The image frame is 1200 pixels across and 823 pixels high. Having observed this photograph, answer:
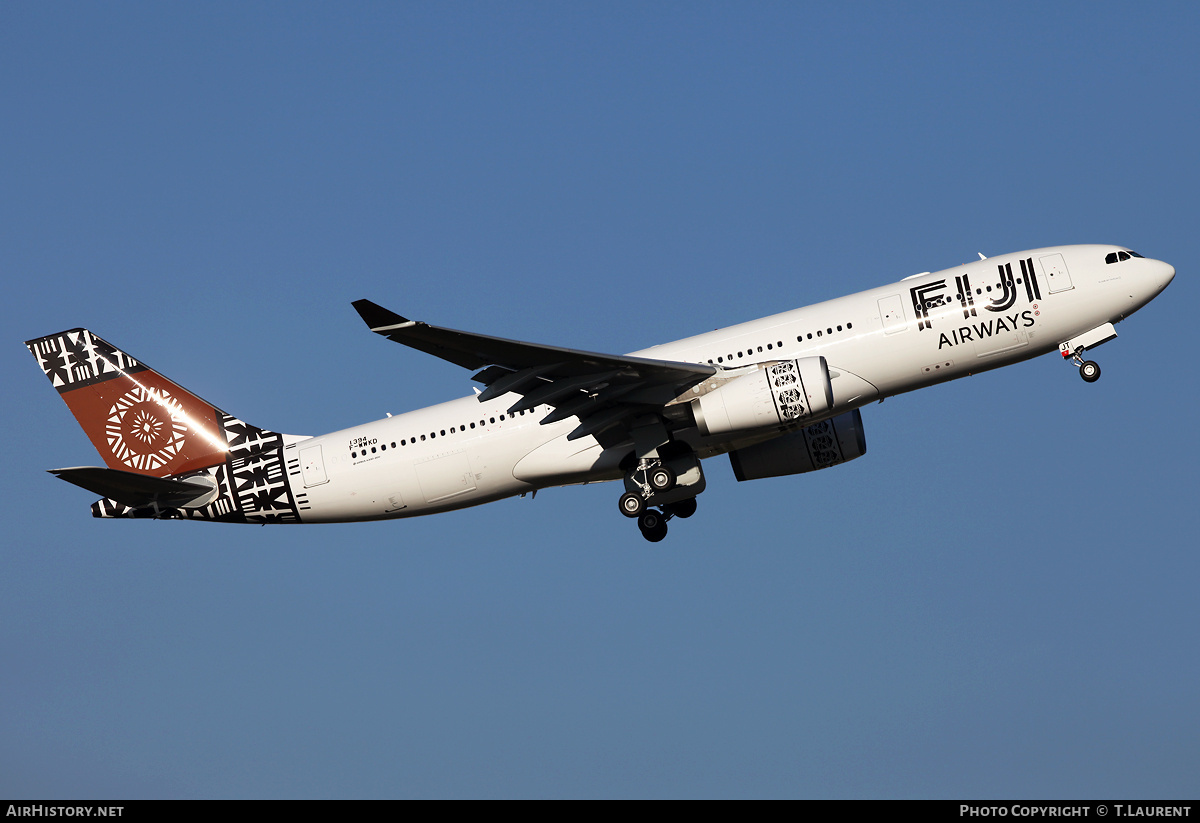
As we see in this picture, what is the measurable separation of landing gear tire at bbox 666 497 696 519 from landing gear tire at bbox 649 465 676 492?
Answer: 11.1 ft

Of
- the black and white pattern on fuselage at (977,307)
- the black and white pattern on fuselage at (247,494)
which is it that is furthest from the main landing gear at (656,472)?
the black and white pattern on fuselage at (247,494)

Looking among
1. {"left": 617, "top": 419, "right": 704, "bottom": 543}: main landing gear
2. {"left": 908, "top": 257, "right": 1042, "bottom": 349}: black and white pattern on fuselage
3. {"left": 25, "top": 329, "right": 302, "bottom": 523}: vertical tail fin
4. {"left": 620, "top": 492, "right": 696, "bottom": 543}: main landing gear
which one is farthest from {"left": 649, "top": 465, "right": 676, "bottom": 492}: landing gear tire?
{"left": 25, "top": 329, "right": 302, "bottom": 523}: vertical tail fin

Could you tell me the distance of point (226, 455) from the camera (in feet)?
107

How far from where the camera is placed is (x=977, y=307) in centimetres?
2822

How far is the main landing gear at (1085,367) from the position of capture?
28.5m

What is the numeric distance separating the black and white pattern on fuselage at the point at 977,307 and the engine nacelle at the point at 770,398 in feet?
9.73

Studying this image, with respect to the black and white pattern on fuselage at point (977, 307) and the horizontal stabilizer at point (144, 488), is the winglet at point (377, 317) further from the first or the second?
the black and white pattern on fuselage at point (977, 307)

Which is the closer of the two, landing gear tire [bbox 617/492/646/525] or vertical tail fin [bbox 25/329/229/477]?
landing gear tire [bbox 617/492/646/525]

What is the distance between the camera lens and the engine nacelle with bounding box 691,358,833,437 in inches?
1068

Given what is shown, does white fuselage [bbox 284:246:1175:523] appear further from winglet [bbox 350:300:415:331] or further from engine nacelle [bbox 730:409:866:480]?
winglet [bbox 350:300:415:331]

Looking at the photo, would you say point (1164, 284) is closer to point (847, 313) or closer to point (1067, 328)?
point (1067, 328)
